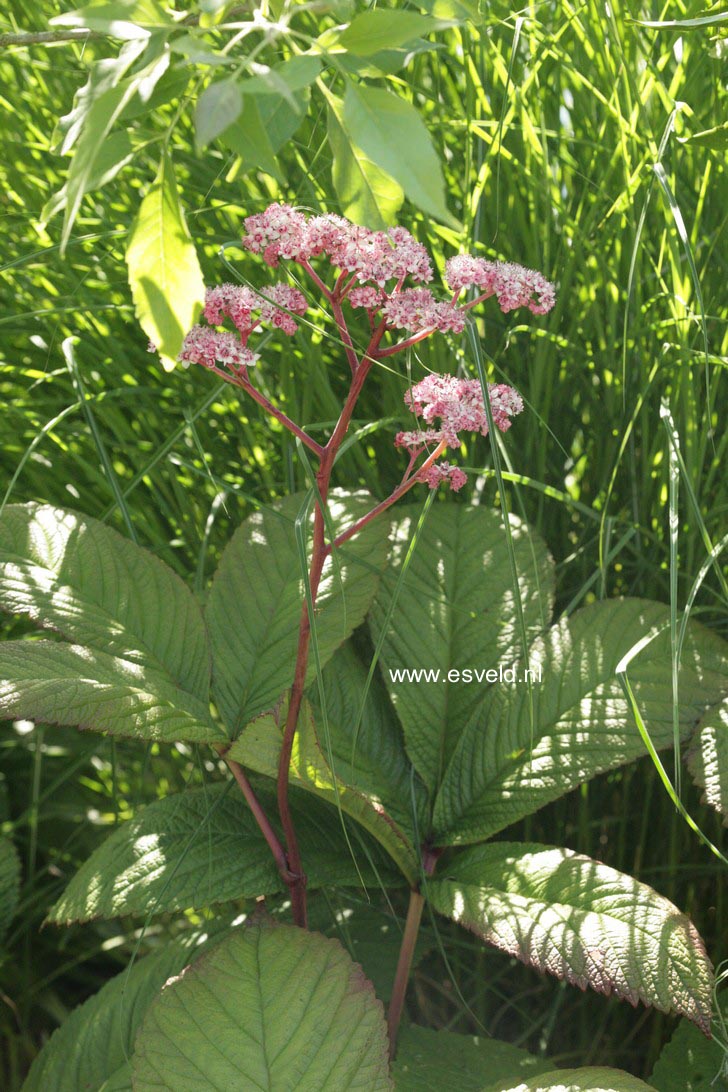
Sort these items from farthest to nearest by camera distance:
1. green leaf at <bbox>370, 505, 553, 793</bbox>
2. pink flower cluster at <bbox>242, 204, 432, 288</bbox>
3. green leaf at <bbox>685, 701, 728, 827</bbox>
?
green leaf at <bbox>370, 505, 553, 793</bbox>, green leaf at <bbox>685, 701, 728, 827</bbox>, pink flower cluster at <bbox>242, 204, 432, 288</bbox>

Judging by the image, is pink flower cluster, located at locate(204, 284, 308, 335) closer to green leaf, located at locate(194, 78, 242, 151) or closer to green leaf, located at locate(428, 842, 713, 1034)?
green leaf, located at locate(194, 78, 242, 151)

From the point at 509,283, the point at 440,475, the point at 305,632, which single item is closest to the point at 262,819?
the point at 305,632

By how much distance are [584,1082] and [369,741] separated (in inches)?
11.1

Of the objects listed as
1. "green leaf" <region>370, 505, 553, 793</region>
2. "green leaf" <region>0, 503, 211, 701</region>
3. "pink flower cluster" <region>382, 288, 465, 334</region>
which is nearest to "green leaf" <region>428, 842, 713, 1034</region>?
"green leaf" <region>370, 505, 553, 793</region>

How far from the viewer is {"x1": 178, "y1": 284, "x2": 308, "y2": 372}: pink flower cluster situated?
531 millimetres

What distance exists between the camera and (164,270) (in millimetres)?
403

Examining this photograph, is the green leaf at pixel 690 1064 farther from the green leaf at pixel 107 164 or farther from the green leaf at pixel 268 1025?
the green leaf at pixel 107 164

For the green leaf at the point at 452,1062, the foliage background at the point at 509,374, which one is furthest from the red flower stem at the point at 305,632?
the foliage background at the point at 509,374

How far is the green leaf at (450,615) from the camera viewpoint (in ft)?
Answer: 2.41

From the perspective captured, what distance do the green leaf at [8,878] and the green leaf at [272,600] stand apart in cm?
26

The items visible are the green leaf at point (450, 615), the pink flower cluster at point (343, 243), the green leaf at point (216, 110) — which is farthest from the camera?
the green leaf at point (450, 615)

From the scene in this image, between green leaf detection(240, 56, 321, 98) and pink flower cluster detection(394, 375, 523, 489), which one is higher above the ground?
green leaf detection(240, 56, 321, 98)

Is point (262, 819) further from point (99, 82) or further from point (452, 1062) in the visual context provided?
point (99, 82)

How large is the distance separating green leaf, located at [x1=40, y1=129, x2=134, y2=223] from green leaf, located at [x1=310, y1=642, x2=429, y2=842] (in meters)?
0.39
